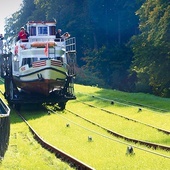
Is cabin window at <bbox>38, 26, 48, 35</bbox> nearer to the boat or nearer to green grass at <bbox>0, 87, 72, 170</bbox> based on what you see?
the boat

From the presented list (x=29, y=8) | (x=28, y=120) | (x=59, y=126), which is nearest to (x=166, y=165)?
(x=59, y=126)

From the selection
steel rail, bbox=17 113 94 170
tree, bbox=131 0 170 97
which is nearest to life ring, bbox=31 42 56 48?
steel rail, bbox=17 113 94 170

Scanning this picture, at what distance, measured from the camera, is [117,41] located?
64062mm

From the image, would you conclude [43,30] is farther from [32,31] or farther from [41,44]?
[41,44]

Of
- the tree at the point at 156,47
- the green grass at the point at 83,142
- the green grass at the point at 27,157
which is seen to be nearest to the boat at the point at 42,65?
the green grass at the point at 83,142

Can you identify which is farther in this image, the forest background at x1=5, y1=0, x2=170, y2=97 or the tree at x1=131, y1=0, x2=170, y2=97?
the forest background at x1=5, y1=0, x2=170, y2=97

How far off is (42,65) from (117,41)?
43.3m

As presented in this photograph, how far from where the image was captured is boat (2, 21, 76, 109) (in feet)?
71.9

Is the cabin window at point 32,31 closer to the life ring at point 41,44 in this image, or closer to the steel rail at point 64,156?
the life ring at point 41,44

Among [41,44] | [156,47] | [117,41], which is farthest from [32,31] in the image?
[117,41]

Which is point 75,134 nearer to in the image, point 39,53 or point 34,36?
point 39,53

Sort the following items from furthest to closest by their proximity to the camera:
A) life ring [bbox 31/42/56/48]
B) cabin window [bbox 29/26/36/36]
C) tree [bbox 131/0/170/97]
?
1. tree [bbox 131/0/170/97]
2. cabin window [bbox 29/26/36/36]
3. life ring [bbox 31/42/56/48]

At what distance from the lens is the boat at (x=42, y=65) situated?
2192cm

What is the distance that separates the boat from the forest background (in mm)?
13078
